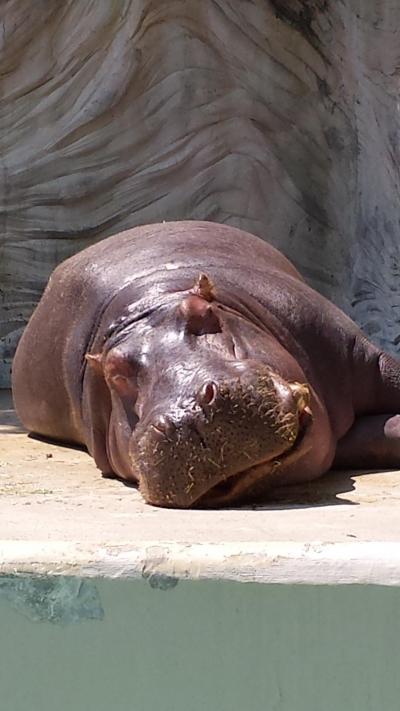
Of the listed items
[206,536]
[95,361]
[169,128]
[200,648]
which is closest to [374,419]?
[95,361]

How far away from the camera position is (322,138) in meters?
8.24

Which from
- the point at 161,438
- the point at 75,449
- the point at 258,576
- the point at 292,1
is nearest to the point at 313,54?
the point at 292,1

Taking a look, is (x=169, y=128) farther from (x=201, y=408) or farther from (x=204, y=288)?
(x=201, y=408)

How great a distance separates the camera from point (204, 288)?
14.0 feet

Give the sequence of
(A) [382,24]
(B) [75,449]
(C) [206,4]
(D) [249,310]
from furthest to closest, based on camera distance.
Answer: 1. (C) [206,4]
2. (A) [382,24]
3. (B) [75,449]
4. (D) [249,310]

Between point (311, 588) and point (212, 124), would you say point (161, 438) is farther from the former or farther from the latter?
point (212, 124)

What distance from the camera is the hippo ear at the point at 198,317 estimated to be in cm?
408

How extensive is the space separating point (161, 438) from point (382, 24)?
471 centimetres

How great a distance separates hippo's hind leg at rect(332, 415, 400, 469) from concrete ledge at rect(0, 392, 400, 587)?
0.33 m

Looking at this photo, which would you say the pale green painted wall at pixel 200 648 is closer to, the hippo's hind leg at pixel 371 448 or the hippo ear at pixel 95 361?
the hippo ear at pixel 95 361

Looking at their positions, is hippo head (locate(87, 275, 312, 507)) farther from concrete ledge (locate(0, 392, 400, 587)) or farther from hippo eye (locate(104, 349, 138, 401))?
concrete ledge (locate(0, 392, 400, 587))

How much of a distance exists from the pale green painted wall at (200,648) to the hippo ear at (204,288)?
1.83 m

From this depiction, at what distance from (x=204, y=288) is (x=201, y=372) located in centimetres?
55

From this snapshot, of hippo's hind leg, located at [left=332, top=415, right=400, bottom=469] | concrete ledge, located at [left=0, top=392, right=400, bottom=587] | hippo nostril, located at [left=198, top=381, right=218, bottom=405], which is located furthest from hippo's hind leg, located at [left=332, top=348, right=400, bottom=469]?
hippo nostril, located at [left=198, top=381, right=218, bottom=405]
